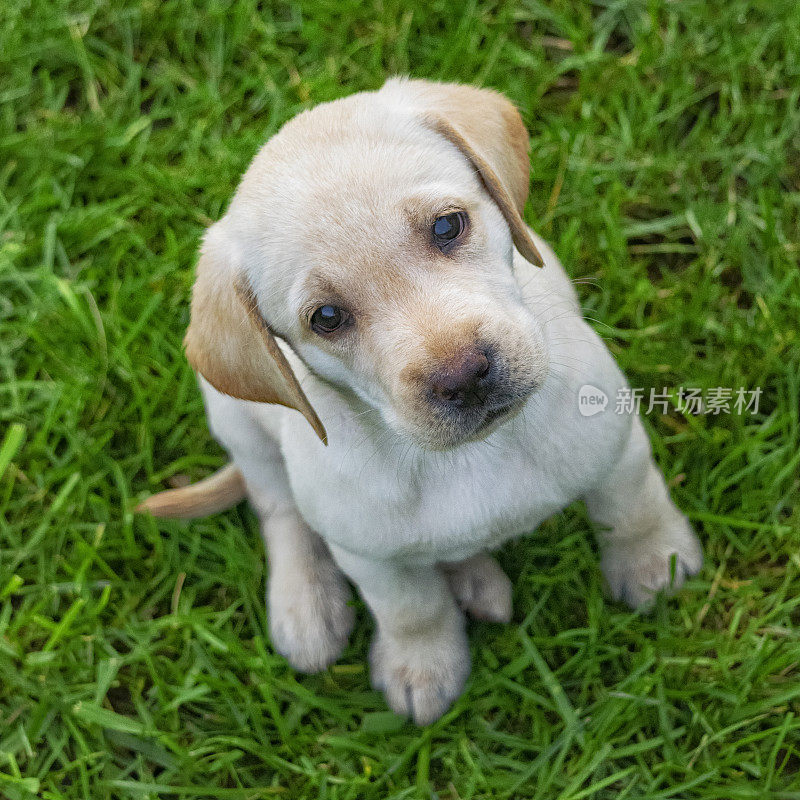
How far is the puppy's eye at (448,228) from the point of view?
244 centimetres

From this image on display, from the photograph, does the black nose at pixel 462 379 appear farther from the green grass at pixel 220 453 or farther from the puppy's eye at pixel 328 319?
the green grass at pixel 220 453

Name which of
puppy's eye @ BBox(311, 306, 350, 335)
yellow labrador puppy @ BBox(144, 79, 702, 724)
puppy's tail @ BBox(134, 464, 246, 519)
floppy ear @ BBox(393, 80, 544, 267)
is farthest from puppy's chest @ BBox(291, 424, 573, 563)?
puppy's tail @ BBox(134, 464, 246, 519)

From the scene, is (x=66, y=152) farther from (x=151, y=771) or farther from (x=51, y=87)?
(x=151, y=771)

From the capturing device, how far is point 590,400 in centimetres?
281

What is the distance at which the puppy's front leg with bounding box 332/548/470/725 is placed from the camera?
3248 millimetres

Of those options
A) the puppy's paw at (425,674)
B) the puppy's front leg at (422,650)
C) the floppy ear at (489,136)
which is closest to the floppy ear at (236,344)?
the floppy ear at (489,136)

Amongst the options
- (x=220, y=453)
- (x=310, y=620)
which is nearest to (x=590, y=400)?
(x=310, y=620)

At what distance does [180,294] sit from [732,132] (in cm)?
254

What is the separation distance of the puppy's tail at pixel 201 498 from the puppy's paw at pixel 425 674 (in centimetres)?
86

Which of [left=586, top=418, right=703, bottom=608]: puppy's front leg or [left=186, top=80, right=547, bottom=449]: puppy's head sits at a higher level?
[left=186, top=80, right=547, bottom=449]: puppy's head

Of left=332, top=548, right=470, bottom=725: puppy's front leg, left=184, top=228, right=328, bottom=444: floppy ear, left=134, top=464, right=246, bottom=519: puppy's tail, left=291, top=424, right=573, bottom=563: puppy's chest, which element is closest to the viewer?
left=184, top=228, right=328, bottom=444: floppy ear

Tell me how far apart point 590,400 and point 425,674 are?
3.99 ft

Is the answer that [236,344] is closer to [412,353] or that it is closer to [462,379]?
[412,353]

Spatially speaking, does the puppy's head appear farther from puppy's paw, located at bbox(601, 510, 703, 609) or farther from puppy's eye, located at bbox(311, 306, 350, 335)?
puppy's paw, located at bbox(601, 510, 703, 609)
